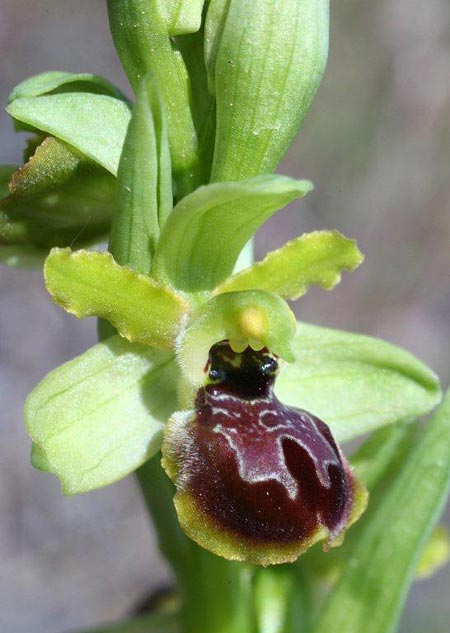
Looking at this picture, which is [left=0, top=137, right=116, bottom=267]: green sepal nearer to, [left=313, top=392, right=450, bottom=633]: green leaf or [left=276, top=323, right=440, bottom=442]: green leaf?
[left=276, top=323, right=440, bottom=442]: green leaf

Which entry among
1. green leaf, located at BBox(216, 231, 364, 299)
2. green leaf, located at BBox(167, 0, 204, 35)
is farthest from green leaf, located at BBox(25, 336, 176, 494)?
green leaf, located at BBox(167, 0, 204, 35)

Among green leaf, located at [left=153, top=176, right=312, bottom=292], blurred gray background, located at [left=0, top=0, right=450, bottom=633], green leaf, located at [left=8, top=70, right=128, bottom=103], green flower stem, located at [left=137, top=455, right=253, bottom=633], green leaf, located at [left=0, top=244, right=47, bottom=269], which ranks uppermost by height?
green leaf, located at [left=8, top=70, right=128, bottom=103]

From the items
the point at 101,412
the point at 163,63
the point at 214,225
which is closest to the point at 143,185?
the point at 214,225

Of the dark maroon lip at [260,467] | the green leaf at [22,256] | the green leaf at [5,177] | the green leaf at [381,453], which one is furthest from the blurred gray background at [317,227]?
the green leaf at [5,177]

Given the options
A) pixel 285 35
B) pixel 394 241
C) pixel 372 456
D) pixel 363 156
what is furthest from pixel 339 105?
pixel 285 35

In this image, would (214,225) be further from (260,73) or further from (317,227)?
(317,227)
